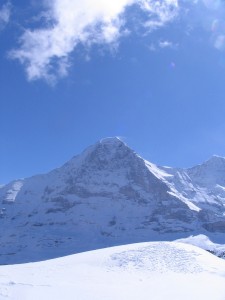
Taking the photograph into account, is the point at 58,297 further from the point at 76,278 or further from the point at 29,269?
the point at 29,269

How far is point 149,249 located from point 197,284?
25.5 feet

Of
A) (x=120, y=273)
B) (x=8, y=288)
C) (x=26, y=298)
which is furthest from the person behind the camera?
(x=120, y=273)

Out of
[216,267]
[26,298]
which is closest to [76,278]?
[26,298]

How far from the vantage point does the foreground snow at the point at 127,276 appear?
26.9m

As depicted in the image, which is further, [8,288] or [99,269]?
[99,269]

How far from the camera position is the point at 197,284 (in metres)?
31.2

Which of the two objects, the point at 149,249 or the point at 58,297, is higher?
the point at 149,249

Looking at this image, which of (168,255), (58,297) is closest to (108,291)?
(58,297)

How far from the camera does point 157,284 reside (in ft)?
99.7

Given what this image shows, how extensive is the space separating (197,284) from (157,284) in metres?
2.74

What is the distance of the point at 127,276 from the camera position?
31969 millimetres

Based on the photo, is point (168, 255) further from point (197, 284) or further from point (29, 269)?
point (29, 269)

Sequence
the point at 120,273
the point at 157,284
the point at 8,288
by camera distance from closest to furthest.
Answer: the point at 8,288 < the point at 157,284 < the point at 120,273

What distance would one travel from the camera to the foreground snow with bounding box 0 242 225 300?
2686 cm
